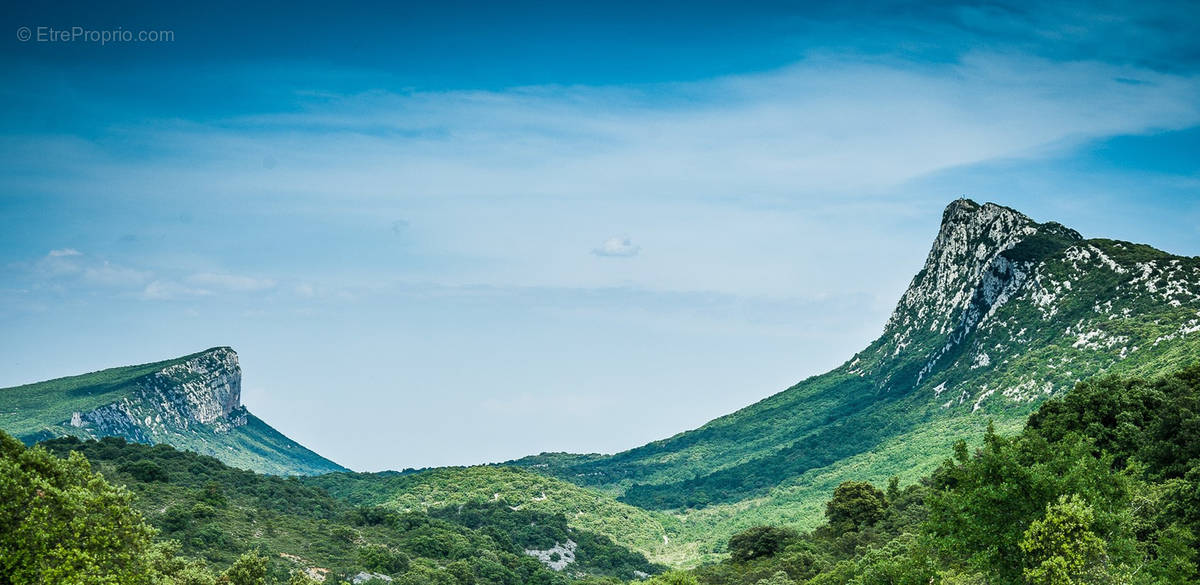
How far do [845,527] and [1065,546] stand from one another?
70655 mm

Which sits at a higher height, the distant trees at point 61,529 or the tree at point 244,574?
the distant trees at point 61,529

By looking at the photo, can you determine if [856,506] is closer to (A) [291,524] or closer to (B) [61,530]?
(A) [291,524]

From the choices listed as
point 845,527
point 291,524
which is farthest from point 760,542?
point 291,524

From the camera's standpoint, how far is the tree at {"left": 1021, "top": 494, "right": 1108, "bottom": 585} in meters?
40.9

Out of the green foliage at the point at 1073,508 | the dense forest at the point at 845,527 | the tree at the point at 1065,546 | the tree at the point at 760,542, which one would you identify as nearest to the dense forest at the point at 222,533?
the dense forest at the point at 845,527

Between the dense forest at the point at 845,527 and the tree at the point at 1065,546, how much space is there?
90 mm

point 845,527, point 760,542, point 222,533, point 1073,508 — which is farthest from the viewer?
point 760,542

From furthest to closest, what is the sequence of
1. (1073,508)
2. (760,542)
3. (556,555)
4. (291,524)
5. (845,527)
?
(556,555), (291,524), (760,542), (845,527), (1073,508)

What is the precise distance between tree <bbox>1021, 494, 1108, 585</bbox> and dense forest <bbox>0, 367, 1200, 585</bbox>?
3.6 inches

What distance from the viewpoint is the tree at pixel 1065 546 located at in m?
40.9

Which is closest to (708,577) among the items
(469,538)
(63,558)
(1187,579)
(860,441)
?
(469,538)

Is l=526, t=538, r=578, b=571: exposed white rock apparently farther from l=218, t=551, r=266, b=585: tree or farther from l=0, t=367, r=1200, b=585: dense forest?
l=218, t=551, r=266, b=585: tree

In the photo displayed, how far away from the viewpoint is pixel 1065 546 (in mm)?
41062

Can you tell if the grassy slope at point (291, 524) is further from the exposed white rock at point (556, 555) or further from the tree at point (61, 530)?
the tree at point (61, 530)
